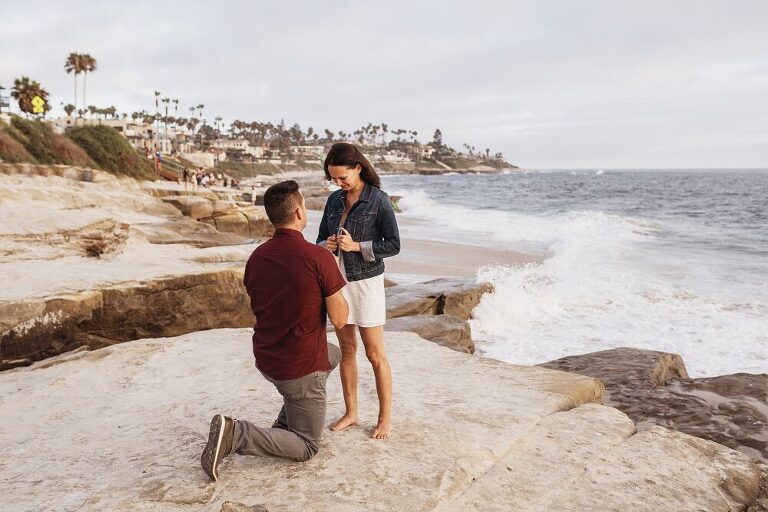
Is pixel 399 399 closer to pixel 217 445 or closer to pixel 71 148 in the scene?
pixel 217 445

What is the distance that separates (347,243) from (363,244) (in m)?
0.11

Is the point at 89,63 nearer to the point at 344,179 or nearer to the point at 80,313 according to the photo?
the point at 80,313

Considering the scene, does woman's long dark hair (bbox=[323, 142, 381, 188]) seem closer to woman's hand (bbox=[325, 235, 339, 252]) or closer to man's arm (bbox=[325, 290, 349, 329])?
woman's hand (bbox=[325, 235, 339, 252])

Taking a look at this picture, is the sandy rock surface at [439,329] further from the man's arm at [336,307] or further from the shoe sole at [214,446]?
the shoe sole at [214,446]

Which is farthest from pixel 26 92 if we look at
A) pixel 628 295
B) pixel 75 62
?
pixel 628 295

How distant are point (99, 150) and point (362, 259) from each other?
3008 centimetres

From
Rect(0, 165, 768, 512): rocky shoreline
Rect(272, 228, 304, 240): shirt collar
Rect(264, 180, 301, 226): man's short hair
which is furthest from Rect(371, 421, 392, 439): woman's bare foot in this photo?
Rect(264, 180, 301, 226): man's short hair

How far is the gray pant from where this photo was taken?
3.08 meters

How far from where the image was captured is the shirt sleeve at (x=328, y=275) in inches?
117

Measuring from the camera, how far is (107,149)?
2934cm

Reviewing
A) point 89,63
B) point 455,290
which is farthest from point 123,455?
point 89,63

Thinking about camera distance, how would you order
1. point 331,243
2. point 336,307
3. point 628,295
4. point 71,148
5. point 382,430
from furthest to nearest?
point 71,148 → point 628,295 → point 382,430 → point 331,243 → point 336,307

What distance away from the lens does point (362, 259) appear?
345 cm

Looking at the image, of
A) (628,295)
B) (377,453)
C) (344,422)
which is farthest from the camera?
(628,295)
